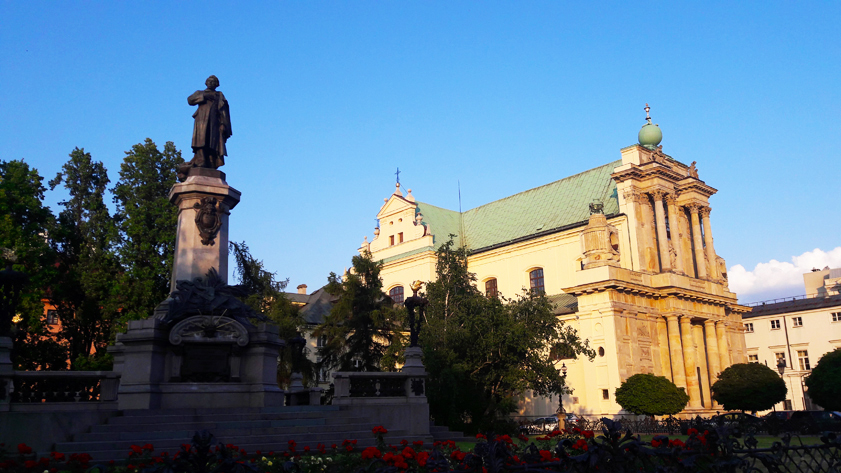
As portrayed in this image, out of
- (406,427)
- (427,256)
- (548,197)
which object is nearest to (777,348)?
(548,197)

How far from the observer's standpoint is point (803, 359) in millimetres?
58188

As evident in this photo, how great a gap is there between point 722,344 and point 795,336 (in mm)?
15807

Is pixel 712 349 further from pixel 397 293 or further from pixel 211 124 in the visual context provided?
pixel 211 124

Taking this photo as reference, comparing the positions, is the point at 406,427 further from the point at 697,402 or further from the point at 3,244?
the point at 697,402

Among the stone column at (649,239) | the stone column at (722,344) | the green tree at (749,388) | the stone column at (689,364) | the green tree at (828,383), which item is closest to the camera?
the green tree at (828,383)

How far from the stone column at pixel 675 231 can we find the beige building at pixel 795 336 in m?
14.5

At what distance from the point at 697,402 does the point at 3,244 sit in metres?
40.8

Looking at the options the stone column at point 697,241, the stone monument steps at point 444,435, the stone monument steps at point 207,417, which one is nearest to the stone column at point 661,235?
the stone column at point 697,241

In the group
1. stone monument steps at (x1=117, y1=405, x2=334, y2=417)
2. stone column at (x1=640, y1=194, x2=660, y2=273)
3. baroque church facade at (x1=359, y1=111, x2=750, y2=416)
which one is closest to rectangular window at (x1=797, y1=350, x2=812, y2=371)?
baroque church facade at (x1=359, y1=111, x2=750, y2=416)

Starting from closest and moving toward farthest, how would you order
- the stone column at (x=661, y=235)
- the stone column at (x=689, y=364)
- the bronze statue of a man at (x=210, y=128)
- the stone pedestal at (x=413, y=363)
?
1. the bronze statue of a man at (x=210, y=128)
2. the stone pedestal at (x=413, y=363)
3. the stone column at (x=689, y=364)
4. the stone column at (x=661, y=235)

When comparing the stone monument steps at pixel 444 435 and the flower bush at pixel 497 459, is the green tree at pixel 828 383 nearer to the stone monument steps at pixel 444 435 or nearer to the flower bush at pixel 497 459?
the stone monument steps at pixel 444 435

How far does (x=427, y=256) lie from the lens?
5547 centimetres

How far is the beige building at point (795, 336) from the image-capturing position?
57000mm

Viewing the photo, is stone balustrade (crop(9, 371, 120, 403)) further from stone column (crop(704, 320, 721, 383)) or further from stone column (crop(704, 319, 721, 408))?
stone column (crop(704, 320, 721, 383))
